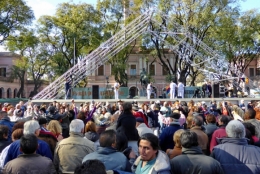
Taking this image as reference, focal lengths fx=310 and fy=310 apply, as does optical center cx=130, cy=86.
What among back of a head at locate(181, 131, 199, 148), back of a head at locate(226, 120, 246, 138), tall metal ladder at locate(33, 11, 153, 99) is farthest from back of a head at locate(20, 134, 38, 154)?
tall metal ladder at locate(33, 11, 153, 99)

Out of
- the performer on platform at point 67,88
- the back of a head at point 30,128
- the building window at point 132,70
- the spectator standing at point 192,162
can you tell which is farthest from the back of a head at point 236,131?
the building window at point 132,70

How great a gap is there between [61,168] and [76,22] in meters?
38.0

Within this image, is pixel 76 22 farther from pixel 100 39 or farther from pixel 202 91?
pixel 202 91

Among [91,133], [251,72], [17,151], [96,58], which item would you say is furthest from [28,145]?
[251,72]

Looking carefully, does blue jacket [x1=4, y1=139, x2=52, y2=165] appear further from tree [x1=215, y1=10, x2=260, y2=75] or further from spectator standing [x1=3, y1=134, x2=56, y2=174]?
tree [x1=215, y1=10, x2=260, y2=75]

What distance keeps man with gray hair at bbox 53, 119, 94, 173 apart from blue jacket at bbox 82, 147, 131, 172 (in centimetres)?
74

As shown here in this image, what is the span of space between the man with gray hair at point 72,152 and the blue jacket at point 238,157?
1872 mm

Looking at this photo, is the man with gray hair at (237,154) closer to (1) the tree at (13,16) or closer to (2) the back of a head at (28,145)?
(2) the back of a head at (28,145)

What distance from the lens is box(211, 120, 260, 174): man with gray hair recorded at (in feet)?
12.9

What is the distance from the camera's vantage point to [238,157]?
13.1 feet

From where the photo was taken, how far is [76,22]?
4075 centimetres

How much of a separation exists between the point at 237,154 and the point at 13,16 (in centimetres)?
3732

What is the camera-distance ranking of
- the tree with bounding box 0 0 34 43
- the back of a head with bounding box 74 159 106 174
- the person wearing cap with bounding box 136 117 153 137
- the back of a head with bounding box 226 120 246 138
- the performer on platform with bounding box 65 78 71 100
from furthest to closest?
the tree with bounding box 0 0 34 43
the performer on platform with bounding box 65 78 71 100
the person wearing cap with bounding box 136 117 153 137
the back of a head with bounding box 226 120 246 138
the back of a head with bounding box 74 159 106 174

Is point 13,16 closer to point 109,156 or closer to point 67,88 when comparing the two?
point 67,88
